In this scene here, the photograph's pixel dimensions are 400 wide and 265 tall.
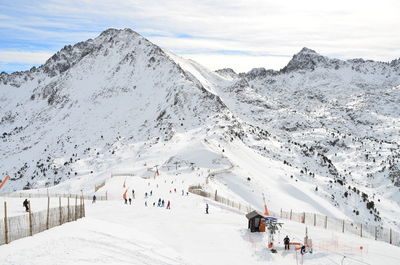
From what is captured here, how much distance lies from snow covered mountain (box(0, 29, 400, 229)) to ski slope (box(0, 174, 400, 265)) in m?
26.2

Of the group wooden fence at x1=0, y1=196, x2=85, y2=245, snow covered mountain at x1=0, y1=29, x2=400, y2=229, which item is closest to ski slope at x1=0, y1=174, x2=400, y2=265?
wooden fence at x1=0, y1=196, x2=85, y2=245

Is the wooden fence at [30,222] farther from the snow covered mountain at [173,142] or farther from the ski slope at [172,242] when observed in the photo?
the snow covered mountain at [173,142]

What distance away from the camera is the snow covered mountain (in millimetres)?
76875

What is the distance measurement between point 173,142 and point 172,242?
65.5 m

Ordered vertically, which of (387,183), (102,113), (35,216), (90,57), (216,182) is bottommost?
(387,183)

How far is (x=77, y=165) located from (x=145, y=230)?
7549cm

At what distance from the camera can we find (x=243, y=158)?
288ft

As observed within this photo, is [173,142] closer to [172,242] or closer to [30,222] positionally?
[172,242]

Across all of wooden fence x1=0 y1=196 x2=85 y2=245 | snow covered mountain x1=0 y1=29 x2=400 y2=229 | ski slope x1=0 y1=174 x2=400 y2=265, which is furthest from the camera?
snow covered mountain x1=0 y1=29 x2=400 y2=229

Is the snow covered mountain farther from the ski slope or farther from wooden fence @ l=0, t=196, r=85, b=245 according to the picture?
wooden fence @ l=0, t=196, r=85, b=245

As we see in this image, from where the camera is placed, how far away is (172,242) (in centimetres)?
2888

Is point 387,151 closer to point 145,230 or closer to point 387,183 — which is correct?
point 387,183

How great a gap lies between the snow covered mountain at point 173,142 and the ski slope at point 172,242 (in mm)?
26246

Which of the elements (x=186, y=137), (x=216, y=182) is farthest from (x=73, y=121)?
(x=216, y=182)
